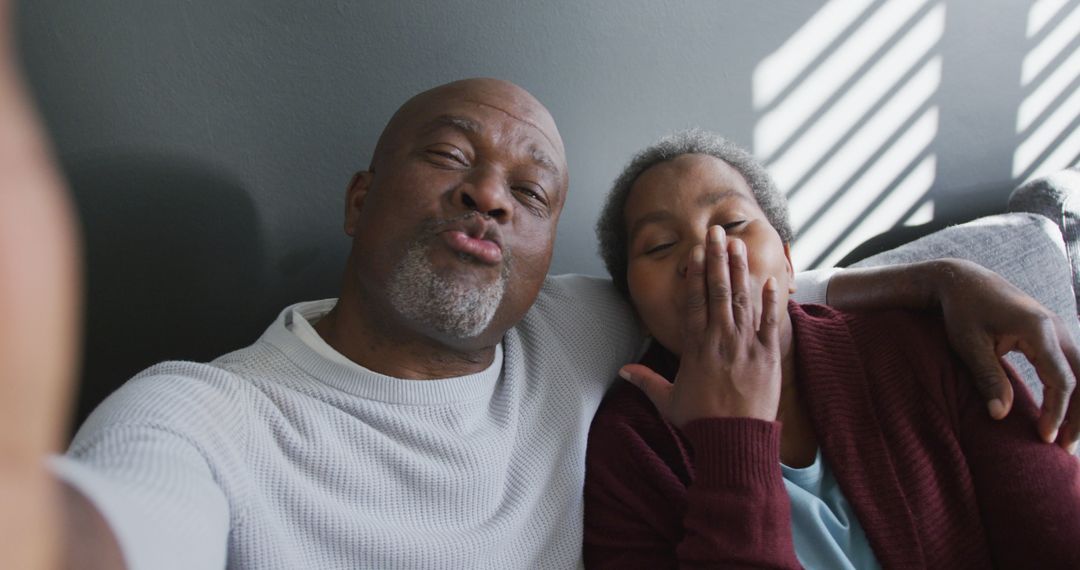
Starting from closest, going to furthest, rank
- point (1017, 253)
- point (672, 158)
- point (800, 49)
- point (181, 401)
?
1. point (181, 401)
2. point (672, 158)
3. point (1017, 253)
4. point (800, 49)

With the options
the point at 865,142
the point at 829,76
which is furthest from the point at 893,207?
the point at 829,76

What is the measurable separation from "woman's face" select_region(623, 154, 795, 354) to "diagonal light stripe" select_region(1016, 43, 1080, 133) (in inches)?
52.8

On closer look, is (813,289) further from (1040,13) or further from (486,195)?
(1040,13)

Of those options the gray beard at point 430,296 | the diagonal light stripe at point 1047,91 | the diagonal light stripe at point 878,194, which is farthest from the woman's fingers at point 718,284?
Answer: the diagonal light stripe at point 1047,91

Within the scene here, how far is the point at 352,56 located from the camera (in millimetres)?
1300

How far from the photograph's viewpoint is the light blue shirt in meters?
1.07

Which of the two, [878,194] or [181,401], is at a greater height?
[181,401]

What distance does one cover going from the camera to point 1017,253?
1.63 metres

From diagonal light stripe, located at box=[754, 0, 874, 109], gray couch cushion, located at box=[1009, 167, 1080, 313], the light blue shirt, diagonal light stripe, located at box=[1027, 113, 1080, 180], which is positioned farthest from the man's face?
diagonal light stripe, located at box=[1027, 113, 1080, 180]

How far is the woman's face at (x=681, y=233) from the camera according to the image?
1.16 meters

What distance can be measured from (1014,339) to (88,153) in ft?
4.65

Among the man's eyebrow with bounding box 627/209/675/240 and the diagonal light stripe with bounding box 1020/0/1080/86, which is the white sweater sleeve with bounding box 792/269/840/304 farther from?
the diagonal light stripe with bounding box 1020/0/1080/86

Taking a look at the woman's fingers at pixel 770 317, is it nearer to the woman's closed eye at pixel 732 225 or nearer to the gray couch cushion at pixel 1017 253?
the woman's closed eye at pixel 732 225

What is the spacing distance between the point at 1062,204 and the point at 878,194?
1.37 ft
